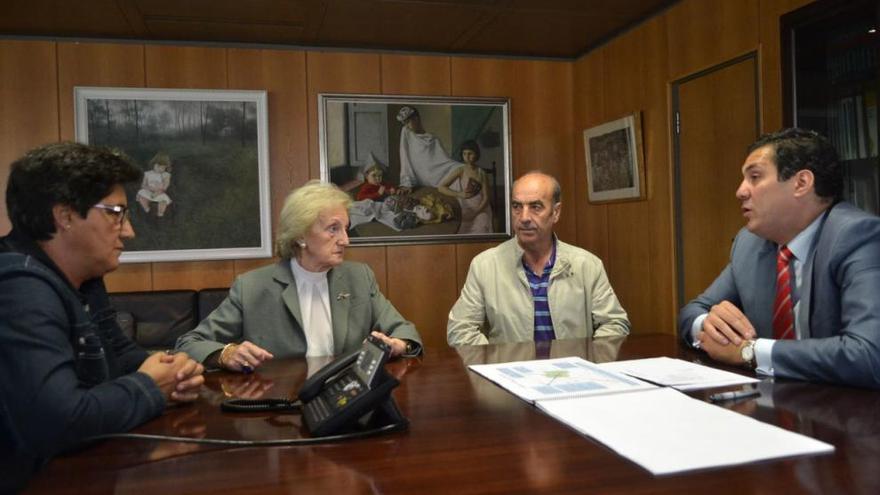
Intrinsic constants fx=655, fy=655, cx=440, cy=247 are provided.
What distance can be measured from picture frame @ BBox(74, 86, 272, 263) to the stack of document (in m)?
3.18

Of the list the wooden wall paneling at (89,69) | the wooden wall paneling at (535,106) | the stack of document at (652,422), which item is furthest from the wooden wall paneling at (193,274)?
the stack of document at (652,422)

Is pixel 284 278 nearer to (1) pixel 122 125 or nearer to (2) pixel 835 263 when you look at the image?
(2) pixel 835 263

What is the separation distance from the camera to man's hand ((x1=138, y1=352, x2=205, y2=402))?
1.48 metres

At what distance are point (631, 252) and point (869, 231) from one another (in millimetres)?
2695

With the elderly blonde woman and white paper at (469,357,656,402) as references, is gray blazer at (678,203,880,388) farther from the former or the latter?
the elderly blonde woman

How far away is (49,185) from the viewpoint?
58.7 inches

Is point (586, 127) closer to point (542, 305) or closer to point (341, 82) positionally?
point (341, 82)

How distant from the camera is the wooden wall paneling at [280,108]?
4.52 m

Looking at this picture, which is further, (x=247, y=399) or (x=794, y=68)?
(x=794, y=68)

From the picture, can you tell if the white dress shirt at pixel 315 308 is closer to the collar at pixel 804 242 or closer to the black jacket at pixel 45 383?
the black jacket at pixel 45 383

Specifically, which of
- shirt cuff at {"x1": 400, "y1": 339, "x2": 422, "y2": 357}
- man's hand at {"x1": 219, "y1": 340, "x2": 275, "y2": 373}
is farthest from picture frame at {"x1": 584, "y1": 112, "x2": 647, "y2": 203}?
man's hand at {"x1": 219, "y1": 340, "x2": 275, "y2": 373}

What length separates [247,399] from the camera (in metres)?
1.52

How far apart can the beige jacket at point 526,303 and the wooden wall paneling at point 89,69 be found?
283cm

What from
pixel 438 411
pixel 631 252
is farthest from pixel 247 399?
pixel 631 252
